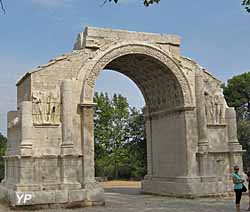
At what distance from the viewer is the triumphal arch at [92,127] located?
15.0 m

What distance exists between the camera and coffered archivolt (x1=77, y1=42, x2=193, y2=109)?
1620cm

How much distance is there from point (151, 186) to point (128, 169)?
556 inches

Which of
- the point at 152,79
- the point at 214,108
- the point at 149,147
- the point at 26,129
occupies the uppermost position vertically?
the point at 152,79

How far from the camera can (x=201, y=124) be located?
690 inches

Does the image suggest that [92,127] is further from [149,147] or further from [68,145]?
[149,147]

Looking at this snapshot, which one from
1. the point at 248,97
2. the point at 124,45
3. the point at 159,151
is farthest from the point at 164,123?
the point at 248,97

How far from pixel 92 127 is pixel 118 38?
13.0ft

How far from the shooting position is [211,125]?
17953 mm

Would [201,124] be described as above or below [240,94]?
below

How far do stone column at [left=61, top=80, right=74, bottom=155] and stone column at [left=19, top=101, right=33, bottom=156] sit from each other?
4.00ft

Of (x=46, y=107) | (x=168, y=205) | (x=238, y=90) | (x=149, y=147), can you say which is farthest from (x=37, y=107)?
(x=238, y=90)

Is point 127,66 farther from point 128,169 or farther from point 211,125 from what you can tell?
point 128,169

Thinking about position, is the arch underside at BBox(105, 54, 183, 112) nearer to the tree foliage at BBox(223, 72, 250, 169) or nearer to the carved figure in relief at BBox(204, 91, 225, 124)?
the carved figure in relief at BBox(204, 91, 225, 124)

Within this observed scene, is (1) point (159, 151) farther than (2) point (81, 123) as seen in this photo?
Yes
